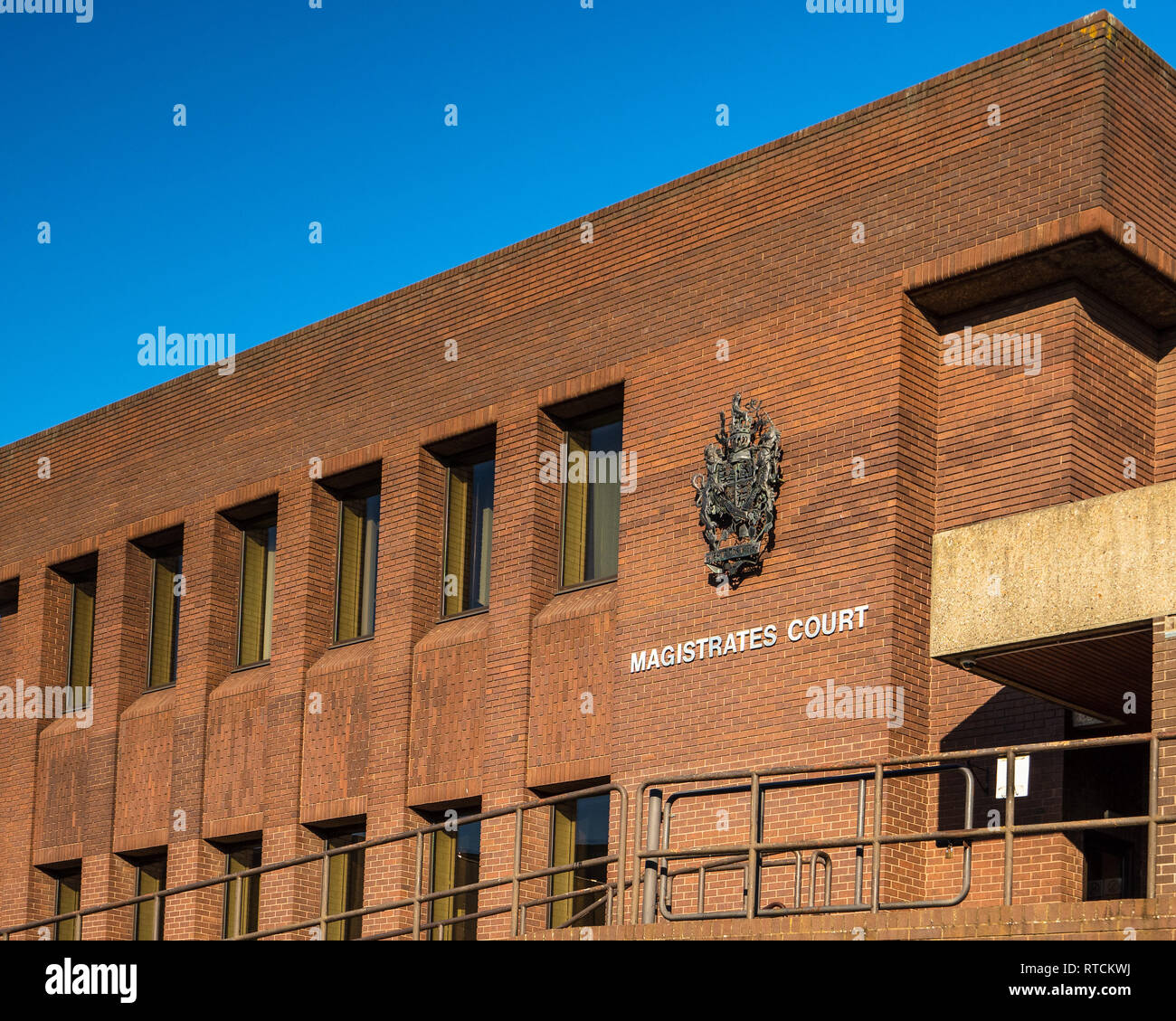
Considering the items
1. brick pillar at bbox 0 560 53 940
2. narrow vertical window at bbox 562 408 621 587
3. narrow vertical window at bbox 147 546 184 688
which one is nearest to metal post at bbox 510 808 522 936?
narrow vertical window at bbox 562 408 621 587

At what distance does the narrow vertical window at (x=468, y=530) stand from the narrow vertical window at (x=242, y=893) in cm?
426

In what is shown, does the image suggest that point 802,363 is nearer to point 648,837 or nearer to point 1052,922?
point 648,837

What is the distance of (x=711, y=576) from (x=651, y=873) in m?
4.35

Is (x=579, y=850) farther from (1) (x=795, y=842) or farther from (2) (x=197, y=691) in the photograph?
(2) (x=197, y=691)

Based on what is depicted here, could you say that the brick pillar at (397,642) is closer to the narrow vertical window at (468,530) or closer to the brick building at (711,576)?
the brick building at (711,576)

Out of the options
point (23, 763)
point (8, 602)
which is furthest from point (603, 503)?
point (8, 602)

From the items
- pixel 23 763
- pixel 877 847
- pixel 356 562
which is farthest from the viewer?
pixel 23 763

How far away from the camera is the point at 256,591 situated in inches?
955

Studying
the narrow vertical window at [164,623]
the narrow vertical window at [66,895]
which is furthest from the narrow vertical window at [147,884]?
the narrow vertical window at [164,623]

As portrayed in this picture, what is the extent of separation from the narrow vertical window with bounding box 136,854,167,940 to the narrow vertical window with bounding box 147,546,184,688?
2.27 m

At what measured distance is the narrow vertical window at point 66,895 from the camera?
2500cm

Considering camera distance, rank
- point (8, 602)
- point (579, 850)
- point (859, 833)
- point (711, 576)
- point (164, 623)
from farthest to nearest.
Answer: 1. point (8, 602)
2. point (164, 623)
3. point (579, 850)
4. point (711, 576)
5. point (859, 833)

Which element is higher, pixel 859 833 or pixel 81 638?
pixel 81 638

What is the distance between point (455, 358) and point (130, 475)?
21.5ft
